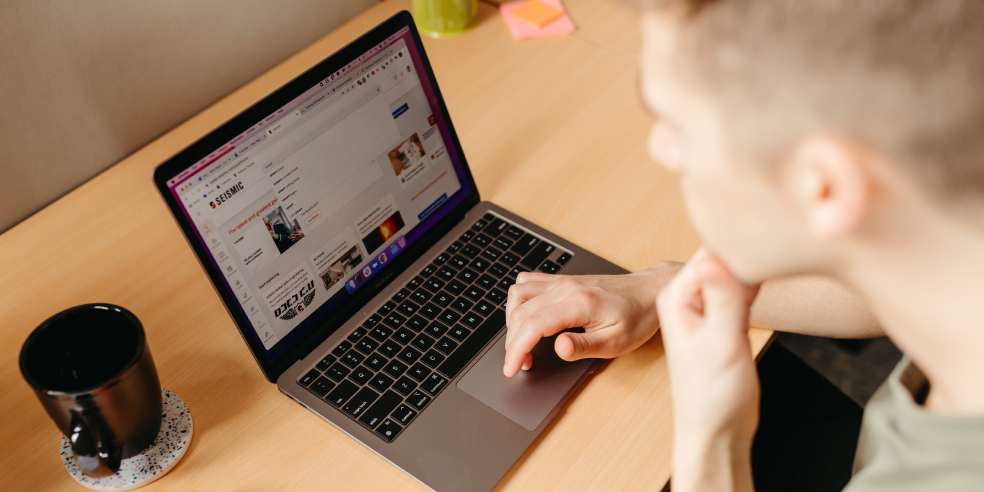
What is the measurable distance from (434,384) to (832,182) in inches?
18.3

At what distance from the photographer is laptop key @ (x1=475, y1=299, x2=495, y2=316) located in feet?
2.69

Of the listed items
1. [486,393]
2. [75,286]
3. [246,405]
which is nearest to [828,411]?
[486,393]

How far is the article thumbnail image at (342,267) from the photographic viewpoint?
809 millimetres

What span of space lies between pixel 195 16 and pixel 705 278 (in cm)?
86

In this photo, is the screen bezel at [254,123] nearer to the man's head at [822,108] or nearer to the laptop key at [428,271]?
the laptop key at [428,271]

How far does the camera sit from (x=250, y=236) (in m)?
0.73

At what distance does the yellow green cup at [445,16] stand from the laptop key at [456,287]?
60cm

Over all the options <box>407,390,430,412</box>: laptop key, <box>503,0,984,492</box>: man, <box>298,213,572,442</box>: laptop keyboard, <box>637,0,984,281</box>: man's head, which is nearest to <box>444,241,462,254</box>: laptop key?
<box>298,213,572,442</box>: laptop keyboard

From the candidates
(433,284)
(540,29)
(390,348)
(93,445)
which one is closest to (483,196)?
(433,284)

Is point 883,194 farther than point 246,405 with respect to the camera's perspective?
No

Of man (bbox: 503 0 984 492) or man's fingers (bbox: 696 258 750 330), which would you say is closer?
man (bbox: 503 0 984 492)

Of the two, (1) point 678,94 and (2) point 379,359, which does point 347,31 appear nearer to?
(2) point 379,359

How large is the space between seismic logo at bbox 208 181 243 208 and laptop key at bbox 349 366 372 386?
0.22 m

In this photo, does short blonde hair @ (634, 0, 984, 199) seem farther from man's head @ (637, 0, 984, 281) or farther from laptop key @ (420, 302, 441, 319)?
laptop key @ (420, 302, 441, 319)
